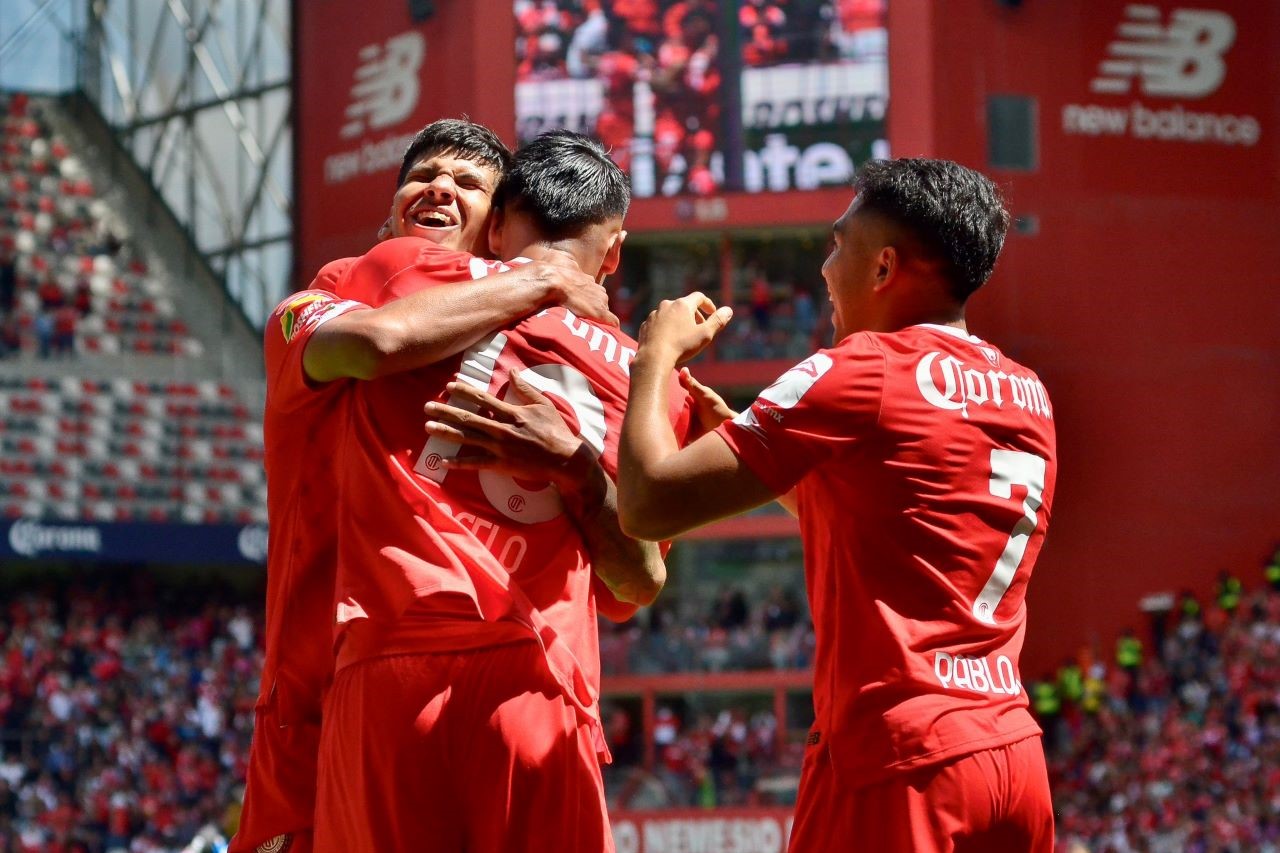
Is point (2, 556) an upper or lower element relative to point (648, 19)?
lower

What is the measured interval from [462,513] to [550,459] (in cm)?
21

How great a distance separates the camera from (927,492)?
3898 millimetres

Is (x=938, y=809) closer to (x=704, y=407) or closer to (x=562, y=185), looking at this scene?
(x=704, y=407)

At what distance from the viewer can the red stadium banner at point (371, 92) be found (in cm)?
3109

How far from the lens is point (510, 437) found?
3994 mm

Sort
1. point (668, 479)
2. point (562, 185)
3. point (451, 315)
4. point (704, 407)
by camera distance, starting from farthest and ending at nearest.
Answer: point (704, 407), point (562, 185), point (451, 315), point (668, 479)

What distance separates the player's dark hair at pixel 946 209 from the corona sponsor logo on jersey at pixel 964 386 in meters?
0.17

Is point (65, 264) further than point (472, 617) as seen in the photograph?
Yes

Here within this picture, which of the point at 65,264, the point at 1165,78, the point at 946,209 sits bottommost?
the point at 946,209

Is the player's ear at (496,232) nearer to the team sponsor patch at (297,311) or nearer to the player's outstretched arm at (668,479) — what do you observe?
the team sponsor patch at (297,311)

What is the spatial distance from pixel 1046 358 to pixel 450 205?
27818 millimetres

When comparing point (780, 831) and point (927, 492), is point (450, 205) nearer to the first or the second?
point (927, 492)

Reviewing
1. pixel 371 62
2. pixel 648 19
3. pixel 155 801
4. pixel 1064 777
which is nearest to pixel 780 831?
pixel 1064 777

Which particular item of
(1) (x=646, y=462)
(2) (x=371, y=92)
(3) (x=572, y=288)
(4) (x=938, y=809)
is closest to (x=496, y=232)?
(3) (x=572, y=288)
